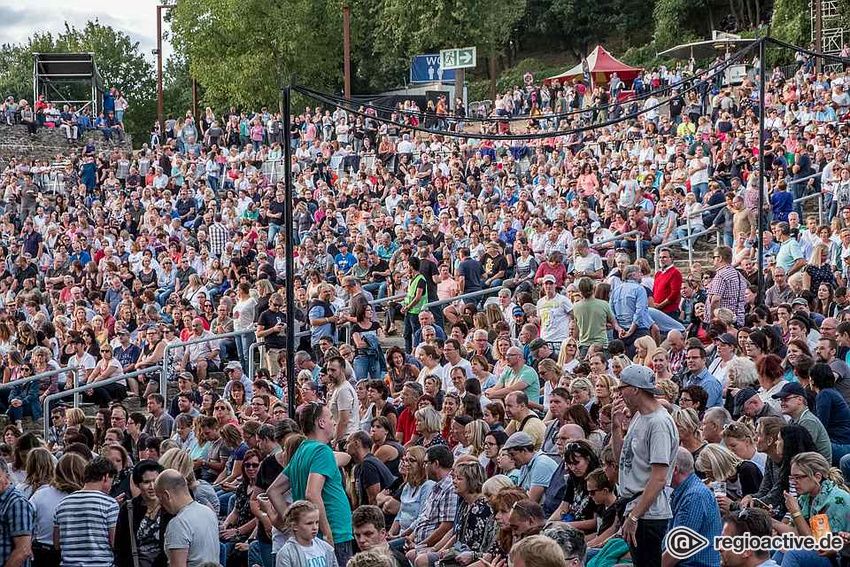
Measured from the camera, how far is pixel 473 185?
22.5 metres

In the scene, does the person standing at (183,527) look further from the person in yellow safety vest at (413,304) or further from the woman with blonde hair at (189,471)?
the person in yellow safety vest at (413,304)

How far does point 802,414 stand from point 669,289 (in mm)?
5708

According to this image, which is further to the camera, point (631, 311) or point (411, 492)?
point (631, 311)

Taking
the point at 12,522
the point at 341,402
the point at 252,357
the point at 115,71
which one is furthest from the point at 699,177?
the point at 115,71

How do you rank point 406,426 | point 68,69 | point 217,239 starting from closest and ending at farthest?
point 406,426, point 217,239, point 68,69

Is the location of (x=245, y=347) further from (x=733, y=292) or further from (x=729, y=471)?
(x=729, y=471)

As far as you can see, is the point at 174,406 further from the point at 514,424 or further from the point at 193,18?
the point at 193,18

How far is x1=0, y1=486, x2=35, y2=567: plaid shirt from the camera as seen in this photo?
6.98 metres

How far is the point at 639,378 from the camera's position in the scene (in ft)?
20.5

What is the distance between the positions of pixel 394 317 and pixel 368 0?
33.8m

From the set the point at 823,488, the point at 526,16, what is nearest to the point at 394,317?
the point at 823,488

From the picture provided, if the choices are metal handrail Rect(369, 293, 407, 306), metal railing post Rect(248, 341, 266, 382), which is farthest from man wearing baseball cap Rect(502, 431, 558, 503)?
metal handrail Rect(369, 293, 407, 306)

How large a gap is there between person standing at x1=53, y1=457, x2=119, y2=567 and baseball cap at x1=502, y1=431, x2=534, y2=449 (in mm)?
2611

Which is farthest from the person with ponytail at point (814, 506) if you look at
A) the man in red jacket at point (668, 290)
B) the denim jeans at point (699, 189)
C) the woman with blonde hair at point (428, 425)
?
the denim jeans at point (699, 189)
